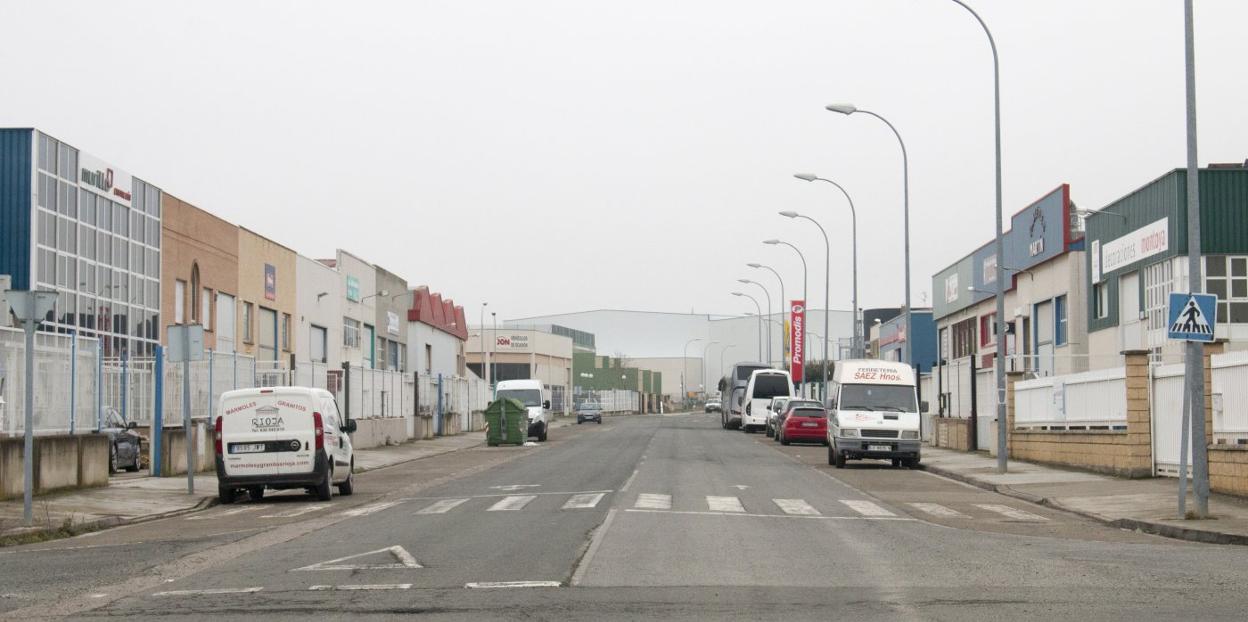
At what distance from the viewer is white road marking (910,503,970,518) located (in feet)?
64.4

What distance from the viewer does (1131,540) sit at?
16000 millimetres

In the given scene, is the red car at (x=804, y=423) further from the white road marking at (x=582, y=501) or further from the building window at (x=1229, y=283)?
the white road marking at (x=582, y=501)

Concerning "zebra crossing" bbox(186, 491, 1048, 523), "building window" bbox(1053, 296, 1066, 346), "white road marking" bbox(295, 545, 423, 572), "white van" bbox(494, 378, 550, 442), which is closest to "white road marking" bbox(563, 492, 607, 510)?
"zebra crossing" bbox(186, 491, 1048, 523)

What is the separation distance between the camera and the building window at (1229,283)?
38.6m

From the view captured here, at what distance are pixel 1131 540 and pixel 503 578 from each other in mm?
8021

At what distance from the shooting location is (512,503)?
67.5ft

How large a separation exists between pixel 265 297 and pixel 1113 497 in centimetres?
4025

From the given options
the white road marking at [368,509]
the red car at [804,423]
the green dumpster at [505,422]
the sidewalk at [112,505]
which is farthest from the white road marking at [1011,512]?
the green dumpster at [505,422]

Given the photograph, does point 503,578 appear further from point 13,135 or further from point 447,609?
point 13,135

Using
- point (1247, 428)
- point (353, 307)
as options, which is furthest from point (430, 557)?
point (353, 307)

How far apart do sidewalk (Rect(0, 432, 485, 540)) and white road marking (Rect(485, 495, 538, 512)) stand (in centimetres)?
485

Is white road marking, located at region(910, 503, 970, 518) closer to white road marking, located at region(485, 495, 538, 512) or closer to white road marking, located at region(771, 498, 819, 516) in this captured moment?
white road marking, located at region(771, 498, 819, 516)

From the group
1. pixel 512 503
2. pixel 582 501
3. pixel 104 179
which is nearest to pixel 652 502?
pixel 582 501

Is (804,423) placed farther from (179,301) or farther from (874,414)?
(179,301)
